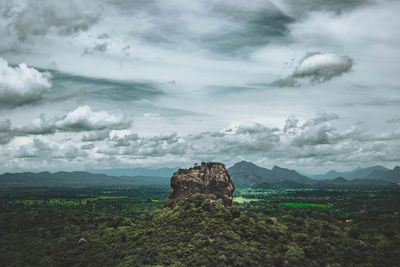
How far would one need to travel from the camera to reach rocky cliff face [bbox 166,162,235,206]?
113 m

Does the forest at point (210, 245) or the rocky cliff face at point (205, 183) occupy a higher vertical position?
the rocky cliff face at point (205, 183)

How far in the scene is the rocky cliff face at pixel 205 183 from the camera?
113 meters

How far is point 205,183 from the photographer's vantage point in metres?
115

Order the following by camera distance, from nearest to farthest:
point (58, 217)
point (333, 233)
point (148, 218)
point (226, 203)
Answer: point (333, 233), point (148, 218), point (226, 203), point (58, 217)

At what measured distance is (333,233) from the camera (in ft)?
268

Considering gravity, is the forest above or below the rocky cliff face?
below

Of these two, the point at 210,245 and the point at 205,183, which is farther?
the point at 205,183

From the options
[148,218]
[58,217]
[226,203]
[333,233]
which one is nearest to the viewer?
[333,233]

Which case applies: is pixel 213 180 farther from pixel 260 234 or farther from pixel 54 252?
pixel 54 252

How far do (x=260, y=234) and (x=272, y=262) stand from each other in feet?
43.8

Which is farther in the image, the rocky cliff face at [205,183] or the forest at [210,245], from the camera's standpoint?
the rocky cliff face at [205,183]

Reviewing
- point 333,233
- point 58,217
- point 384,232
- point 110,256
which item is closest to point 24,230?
point 58,217

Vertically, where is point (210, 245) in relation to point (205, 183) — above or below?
below

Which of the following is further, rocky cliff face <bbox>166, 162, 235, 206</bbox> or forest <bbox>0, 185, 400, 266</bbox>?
rocky cliff face <bbox>166, 162, 235, 206</bbox>
